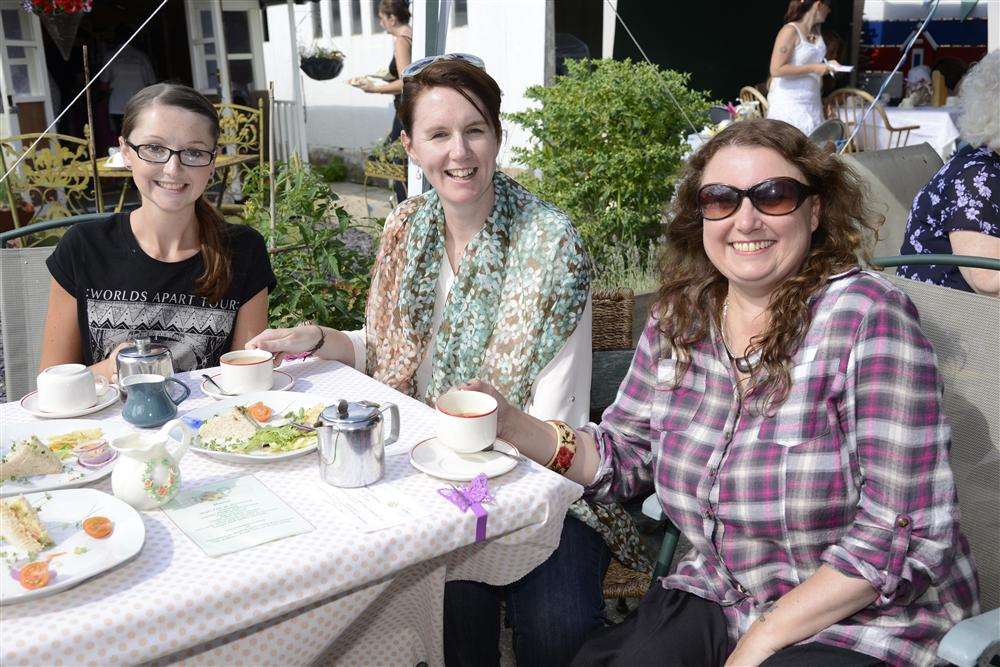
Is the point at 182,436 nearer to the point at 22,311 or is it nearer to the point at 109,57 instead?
the point at 22,311

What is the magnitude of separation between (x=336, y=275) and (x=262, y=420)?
6.19 feet

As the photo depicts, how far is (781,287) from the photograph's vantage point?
1857mm

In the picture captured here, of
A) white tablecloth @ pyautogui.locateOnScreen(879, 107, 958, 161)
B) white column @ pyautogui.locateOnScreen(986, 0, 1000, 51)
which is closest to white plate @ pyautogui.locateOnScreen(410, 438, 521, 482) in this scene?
white column @ pyautogui.locateOnScreen(986, 0, 1000, 51)

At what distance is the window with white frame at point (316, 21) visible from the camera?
625 inches

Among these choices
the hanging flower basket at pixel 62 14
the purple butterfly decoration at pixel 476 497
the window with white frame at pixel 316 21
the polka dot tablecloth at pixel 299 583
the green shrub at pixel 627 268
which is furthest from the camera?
the window with white frame at pixel 316 21

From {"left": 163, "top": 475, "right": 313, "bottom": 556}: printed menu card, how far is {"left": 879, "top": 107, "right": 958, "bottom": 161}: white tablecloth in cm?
746

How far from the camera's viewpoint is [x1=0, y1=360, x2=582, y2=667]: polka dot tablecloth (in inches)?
49.6

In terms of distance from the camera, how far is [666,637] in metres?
1.84

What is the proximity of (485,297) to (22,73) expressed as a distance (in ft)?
33.6

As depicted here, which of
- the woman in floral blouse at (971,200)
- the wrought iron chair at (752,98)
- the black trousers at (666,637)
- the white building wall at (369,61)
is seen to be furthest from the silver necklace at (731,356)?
the wrought iron chair at (752,98)

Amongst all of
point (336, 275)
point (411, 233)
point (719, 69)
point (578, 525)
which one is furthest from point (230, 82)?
point (578, 525)

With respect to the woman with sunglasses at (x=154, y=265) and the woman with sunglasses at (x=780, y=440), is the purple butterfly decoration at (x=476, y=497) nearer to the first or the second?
the woman with sunglasses at (x=780, y=440)

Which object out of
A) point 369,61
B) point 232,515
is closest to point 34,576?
point 232,515

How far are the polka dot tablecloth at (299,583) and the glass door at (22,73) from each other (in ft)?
31.7
